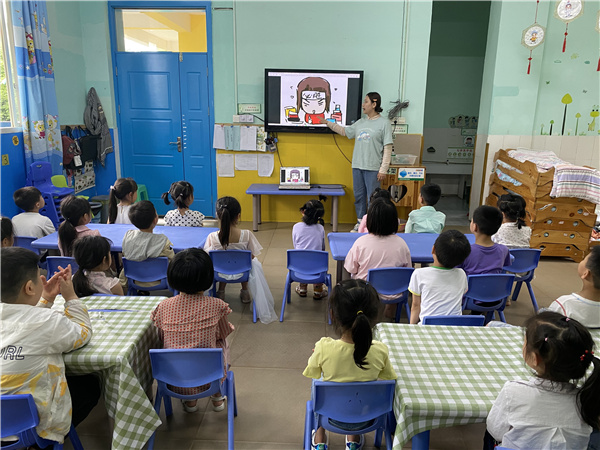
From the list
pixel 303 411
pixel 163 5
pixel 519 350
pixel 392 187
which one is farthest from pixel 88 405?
pixel 163 5

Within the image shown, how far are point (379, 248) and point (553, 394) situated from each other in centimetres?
157

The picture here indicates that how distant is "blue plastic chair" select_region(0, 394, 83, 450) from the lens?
1.44 m

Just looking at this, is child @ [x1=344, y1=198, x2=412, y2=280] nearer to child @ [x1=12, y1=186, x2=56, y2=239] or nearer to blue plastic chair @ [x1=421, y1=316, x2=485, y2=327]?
blue plastic chair @ [x1=421, y1=316, x2=485, y2=327]

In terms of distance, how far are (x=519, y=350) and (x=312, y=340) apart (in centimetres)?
149

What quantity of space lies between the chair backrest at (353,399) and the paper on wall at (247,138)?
4.56m

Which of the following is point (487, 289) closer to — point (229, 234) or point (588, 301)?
point (588, 301)

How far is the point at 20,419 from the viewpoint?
4.88ft

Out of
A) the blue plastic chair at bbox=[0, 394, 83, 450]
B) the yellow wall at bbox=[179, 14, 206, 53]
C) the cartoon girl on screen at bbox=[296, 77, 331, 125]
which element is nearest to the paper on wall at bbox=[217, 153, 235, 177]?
the cartoon girl on screen at bbox=[296, 77, 331, 125]

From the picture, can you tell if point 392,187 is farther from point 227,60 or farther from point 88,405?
point 88,405

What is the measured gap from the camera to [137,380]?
5.69 ft

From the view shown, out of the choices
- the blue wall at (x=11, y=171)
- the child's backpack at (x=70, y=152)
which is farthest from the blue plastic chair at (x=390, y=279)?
the child's backpack at (x=70, y=152)

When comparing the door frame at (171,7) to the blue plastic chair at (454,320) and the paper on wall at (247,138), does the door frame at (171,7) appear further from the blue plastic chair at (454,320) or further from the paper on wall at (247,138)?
the blue plastic chair at (454,320)

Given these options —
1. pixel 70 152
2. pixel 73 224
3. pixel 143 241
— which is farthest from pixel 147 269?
pixel 70 152

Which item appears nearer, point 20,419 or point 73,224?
point 20,419
